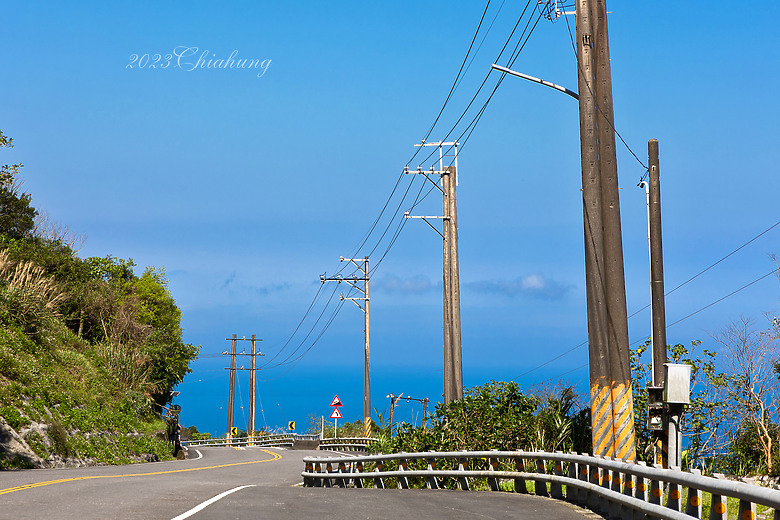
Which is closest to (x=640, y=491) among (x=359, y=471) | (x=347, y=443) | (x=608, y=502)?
(x=608, y=502)

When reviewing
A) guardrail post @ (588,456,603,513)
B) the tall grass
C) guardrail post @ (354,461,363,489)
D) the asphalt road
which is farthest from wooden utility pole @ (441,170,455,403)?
the tall grass

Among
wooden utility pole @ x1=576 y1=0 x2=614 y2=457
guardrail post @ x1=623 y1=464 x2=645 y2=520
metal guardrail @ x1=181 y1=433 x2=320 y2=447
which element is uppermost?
wooden utility pole @ x1=576 y1=0 x2=614 y2=457

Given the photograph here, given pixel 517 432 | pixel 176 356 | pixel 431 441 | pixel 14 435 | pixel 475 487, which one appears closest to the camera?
pixel 475 487

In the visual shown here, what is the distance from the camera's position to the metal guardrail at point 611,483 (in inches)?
297

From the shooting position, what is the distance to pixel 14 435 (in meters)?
27.5

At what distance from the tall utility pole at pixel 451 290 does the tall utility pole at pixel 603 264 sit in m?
12.3

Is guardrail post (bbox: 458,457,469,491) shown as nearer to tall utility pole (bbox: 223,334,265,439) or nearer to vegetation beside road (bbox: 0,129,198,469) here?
vegetation beside road (bbox: 0,129,198,469)

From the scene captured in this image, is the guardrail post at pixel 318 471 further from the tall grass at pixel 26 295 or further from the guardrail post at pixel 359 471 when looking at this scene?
the tall grass at pixel 26 295

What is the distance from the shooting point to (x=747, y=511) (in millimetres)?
7219

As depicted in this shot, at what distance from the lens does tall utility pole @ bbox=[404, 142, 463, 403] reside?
90.7 feet

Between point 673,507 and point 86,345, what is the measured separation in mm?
39299

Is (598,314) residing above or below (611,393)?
above

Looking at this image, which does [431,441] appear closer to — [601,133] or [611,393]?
[611,393]

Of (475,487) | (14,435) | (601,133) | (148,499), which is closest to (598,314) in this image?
(601,133)
